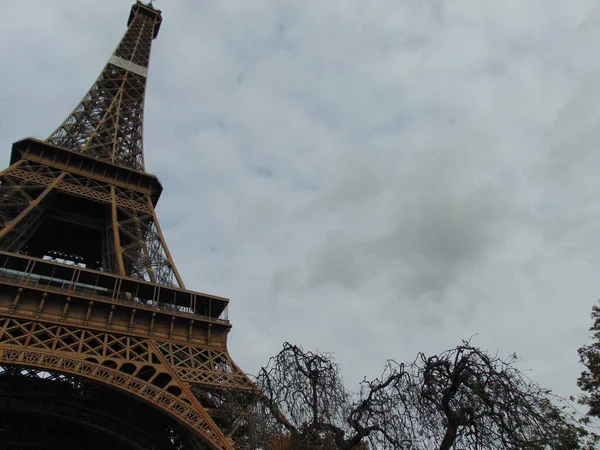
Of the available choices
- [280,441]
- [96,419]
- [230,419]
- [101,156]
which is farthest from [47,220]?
[280,441]

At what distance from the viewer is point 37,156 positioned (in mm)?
26719

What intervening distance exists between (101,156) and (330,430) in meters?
27.6

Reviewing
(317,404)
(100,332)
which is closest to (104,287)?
(100,332)

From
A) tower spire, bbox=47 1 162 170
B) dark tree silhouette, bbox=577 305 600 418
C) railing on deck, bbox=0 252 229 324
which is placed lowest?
dark tree silhouette, bbox=577 305 600 418

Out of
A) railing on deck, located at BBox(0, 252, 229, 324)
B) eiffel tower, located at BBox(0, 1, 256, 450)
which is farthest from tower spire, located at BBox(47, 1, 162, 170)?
railing on deck, located at BBox(0, 252, 229, 324)

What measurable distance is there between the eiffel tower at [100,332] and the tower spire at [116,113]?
2962mm

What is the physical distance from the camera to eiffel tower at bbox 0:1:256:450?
15.2 meters

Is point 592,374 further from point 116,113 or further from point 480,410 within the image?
point 116,113

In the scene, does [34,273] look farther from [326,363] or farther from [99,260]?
[326,363]

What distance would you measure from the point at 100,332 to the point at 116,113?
22456mm

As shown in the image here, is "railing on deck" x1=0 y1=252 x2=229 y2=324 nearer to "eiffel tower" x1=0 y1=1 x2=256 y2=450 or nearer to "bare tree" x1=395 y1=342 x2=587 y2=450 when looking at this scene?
"eiffel tower" x1=0 y1=1 x2=256 y2=450

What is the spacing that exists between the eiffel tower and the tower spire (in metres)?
2.96

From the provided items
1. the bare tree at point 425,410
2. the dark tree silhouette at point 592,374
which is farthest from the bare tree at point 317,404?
the dark tree silhouette at point 592,374

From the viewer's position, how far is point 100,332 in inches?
690
